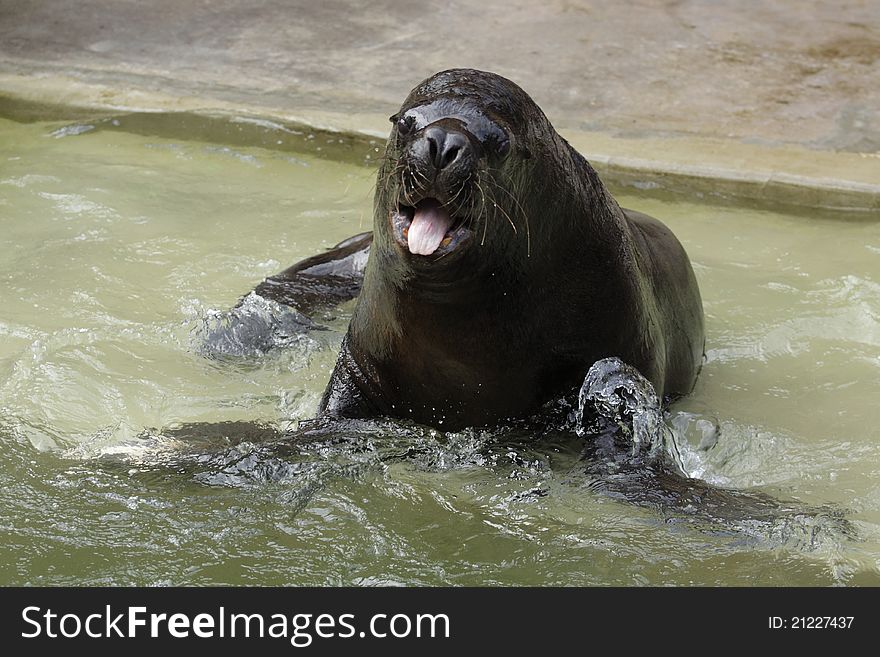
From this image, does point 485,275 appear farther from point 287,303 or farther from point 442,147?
point 287,303

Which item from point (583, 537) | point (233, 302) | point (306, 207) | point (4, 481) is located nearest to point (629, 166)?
point (306, 207)

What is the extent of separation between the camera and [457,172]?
370 centimetres

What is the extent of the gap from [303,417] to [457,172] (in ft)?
5.93

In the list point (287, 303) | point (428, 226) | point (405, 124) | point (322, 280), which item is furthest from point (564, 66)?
point (428, 226)

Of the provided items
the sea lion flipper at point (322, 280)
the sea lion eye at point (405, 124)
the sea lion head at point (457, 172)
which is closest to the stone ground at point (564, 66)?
the sea lion flipper at point (322, 280)

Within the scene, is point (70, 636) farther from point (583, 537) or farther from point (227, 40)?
point (227, 40)

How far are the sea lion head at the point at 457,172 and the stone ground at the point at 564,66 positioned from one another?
13.5ft

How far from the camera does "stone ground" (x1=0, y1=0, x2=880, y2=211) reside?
27.8 feet

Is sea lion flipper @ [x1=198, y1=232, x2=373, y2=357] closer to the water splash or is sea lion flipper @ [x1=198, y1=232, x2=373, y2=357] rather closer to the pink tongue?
the water splash

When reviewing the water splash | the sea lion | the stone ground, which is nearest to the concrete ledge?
the stone ground

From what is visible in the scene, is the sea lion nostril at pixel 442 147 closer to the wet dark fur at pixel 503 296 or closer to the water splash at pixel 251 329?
the wet dark fur at pixel 503 296

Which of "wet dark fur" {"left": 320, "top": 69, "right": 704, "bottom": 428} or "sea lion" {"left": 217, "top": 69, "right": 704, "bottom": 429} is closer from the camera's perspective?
"sea lion" {"left": 217, "top": 69, "right": 704, "bottom": 429}

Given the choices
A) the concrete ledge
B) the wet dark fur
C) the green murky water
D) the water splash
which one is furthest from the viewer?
the concrete ledge

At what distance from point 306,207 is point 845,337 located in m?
3.55
